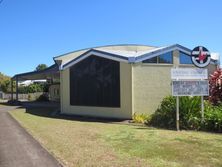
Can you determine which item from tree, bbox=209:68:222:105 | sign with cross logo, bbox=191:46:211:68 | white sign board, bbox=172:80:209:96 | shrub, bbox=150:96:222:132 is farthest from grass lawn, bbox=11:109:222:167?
tree, bbox=209:68:222:105

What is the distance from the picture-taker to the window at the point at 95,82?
70.1 ft

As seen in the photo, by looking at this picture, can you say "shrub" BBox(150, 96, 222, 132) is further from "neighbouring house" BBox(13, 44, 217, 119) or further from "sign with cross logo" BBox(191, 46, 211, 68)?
"neighbouring house" BBox(13, 44, 217, 119)

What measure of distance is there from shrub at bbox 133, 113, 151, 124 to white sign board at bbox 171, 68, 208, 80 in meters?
3.44

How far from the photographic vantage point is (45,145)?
1172 cm

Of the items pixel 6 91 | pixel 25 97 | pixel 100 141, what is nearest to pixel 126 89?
pixel 100 141

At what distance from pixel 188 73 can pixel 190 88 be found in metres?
0.65

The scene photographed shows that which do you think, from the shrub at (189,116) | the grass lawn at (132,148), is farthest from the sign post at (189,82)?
the grass lawn at (132,148)

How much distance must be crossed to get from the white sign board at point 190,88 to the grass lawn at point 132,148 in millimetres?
Answer: 2579

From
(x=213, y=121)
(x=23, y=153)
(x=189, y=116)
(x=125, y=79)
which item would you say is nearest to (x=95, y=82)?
(x=125, y=79)

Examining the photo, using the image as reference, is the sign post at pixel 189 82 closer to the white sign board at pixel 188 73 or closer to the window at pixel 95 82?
the white sign board at pixel 188 73

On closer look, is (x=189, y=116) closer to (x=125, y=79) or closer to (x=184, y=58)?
(x=125, y=79)

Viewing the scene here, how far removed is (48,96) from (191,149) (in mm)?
45531

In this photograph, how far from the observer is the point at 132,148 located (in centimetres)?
1078

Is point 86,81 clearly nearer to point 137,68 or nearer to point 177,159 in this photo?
point 137,68
